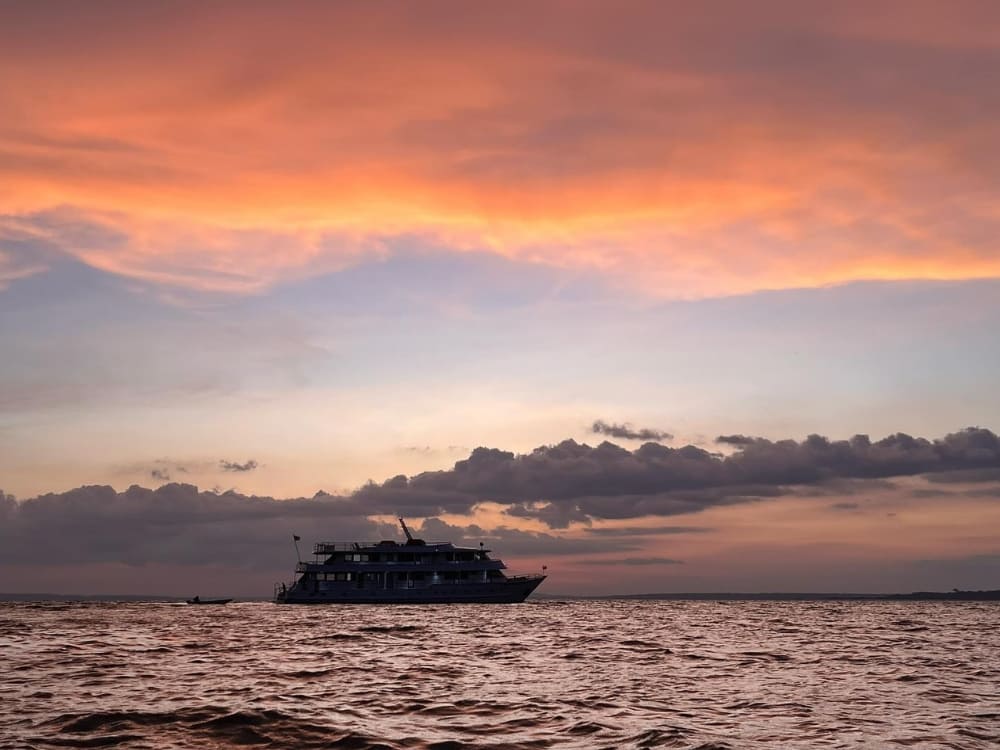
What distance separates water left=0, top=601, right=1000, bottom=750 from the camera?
21562mm

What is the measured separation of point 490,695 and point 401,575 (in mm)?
99177

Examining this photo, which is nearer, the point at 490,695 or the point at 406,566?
the point at 490,695

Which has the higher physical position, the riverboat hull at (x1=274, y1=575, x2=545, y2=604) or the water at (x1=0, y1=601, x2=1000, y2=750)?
the water at (x1=0, y1=601, x2=1000, y2=750)

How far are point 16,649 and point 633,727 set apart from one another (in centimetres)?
3770

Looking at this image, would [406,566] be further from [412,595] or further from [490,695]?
[490,695]

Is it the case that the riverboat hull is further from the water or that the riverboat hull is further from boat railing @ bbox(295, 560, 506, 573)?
the water

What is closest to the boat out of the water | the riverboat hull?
the riverboat hull

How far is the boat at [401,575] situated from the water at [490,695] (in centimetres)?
6932

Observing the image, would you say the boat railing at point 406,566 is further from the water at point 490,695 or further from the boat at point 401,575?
the water at point 490,695

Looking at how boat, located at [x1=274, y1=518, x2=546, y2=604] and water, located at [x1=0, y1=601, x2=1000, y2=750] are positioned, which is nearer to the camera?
water, located at [x1=0, y1=601, x2=1000, y2=750]

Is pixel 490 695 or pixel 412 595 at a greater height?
pixel 490 695

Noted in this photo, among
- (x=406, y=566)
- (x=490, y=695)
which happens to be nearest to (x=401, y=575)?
(x=406, y=566)

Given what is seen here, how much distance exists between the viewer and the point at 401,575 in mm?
126125

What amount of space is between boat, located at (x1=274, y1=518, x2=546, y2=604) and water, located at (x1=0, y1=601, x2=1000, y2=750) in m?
69.3
